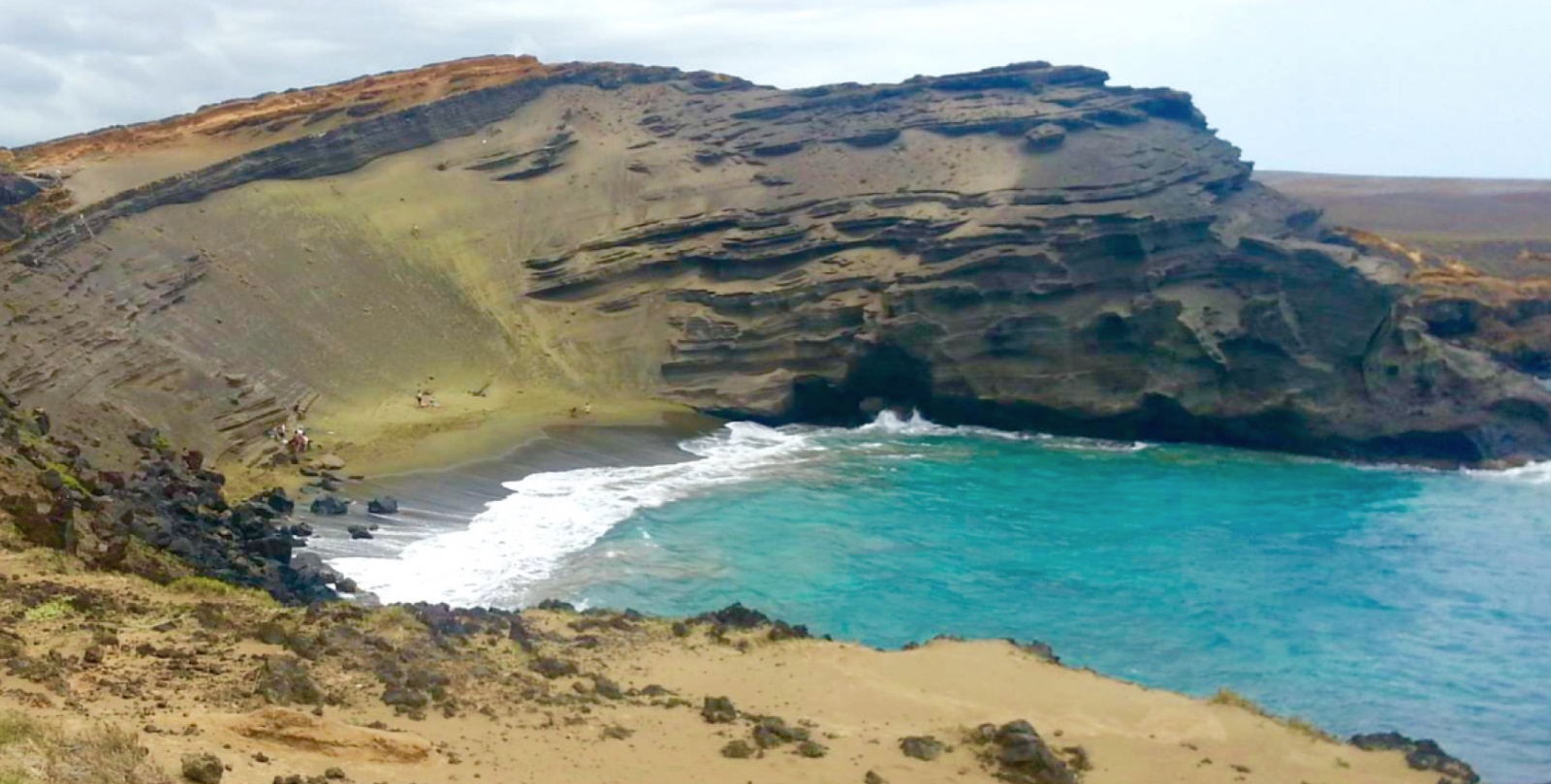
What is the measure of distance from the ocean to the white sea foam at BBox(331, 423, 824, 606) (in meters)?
0.09

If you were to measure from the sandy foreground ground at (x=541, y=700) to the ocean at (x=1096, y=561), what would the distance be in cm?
408

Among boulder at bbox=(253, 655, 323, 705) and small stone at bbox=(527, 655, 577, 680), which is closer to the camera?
boulder at bbox=(253, 655, 323, 705)

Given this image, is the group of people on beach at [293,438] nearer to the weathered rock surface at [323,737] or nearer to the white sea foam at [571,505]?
the white sea foam at [571,505]

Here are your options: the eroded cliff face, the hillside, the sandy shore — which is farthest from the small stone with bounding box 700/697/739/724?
the hillside

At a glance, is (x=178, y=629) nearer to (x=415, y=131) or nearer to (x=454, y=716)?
(x=454, y=716)

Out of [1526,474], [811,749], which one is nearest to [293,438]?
[811,749]

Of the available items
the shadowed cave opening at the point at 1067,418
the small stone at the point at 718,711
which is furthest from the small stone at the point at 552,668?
the shadowed cave opening at the point at 1067,418

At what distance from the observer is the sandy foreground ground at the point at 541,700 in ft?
35.6

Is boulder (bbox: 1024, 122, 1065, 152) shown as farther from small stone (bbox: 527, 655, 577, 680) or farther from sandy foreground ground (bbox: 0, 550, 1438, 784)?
small stone (bbox: 527, 655, 577, 680)

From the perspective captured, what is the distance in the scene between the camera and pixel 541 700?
544 inches

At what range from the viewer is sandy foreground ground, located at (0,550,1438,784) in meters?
10.9

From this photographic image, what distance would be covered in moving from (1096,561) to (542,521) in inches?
475

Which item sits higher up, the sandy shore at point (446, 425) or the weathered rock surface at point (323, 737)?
the weathered rock surface at point (323, 737)

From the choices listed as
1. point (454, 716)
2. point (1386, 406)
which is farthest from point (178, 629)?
point (1386, 406)
